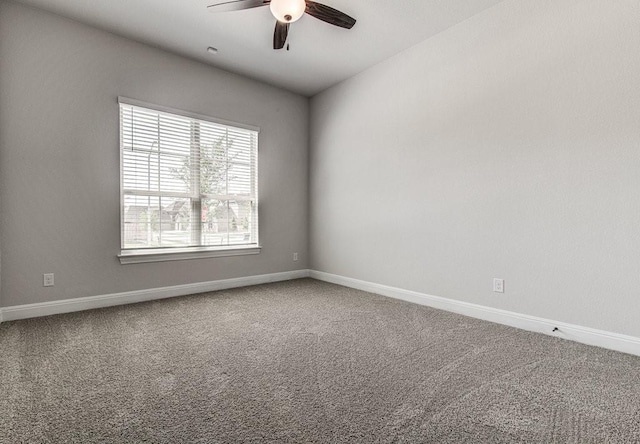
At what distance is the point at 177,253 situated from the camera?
3648 mm

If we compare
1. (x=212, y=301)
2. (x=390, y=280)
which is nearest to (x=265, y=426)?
(x=212, y=301)

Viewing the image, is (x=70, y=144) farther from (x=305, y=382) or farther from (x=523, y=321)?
(x=523, y=321)

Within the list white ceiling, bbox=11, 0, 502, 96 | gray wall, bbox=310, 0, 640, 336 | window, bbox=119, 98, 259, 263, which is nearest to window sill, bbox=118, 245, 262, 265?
window, bbox=119, 98, 259, 263

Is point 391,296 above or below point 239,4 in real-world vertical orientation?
below

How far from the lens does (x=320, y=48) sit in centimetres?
348

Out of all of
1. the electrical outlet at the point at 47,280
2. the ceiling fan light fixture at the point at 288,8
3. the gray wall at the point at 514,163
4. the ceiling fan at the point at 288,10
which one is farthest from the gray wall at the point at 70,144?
the gray wall at the point at 514,163

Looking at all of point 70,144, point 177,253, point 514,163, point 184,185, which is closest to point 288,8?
point 514,163

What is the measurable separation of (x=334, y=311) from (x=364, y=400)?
5.07 feet

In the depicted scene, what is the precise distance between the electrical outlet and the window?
0.59 metres

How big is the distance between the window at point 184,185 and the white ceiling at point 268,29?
733 millimetres

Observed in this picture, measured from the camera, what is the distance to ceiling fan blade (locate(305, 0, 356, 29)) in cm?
232

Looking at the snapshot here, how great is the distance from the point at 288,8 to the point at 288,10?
0.04 ft

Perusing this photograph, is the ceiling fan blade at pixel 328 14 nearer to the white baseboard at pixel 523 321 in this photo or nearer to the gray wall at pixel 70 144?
the gray wall at pixel 70 144

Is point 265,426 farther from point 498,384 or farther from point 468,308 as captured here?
point 468,308
